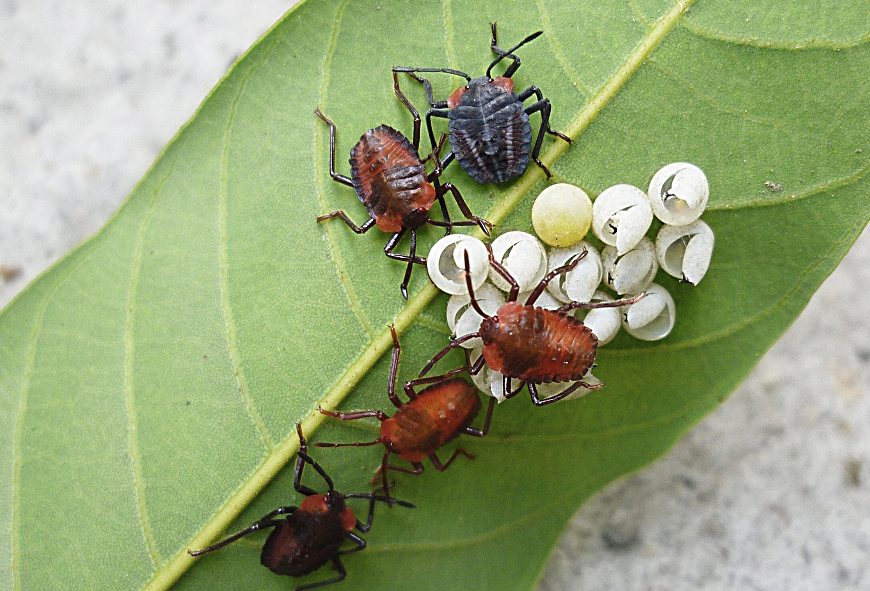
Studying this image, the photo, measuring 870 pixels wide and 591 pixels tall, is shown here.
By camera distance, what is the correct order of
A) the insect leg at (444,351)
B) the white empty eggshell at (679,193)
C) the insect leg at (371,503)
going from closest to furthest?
the white empty eggshell at (679,193) < the insect leg at (444,351) < the insect leg at (371,503)

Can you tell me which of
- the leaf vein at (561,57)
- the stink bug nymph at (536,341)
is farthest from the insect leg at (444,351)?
the leaf vein at (561,57)

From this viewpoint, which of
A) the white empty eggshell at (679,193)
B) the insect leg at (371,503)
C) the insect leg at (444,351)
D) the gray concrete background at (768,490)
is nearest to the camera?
the white empty eggshell at (679,193)

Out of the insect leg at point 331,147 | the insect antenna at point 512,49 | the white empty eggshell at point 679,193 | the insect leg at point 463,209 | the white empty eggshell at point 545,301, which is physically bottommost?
the white empty eggshell at point 545,301

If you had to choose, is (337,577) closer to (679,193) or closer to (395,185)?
(395,185)

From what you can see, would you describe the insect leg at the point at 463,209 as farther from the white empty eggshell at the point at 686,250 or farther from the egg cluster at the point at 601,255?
the white empty eggshell at the point at 686,250

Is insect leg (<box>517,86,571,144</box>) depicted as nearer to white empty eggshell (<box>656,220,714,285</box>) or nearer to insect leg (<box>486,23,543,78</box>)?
insect leg (<box>486,23,543,78</box>)

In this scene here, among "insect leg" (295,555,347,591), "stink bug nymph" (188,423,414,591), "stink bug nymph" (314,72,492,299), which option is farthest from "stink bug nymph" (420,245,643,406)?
"insect leg" (295,555,347,591)
